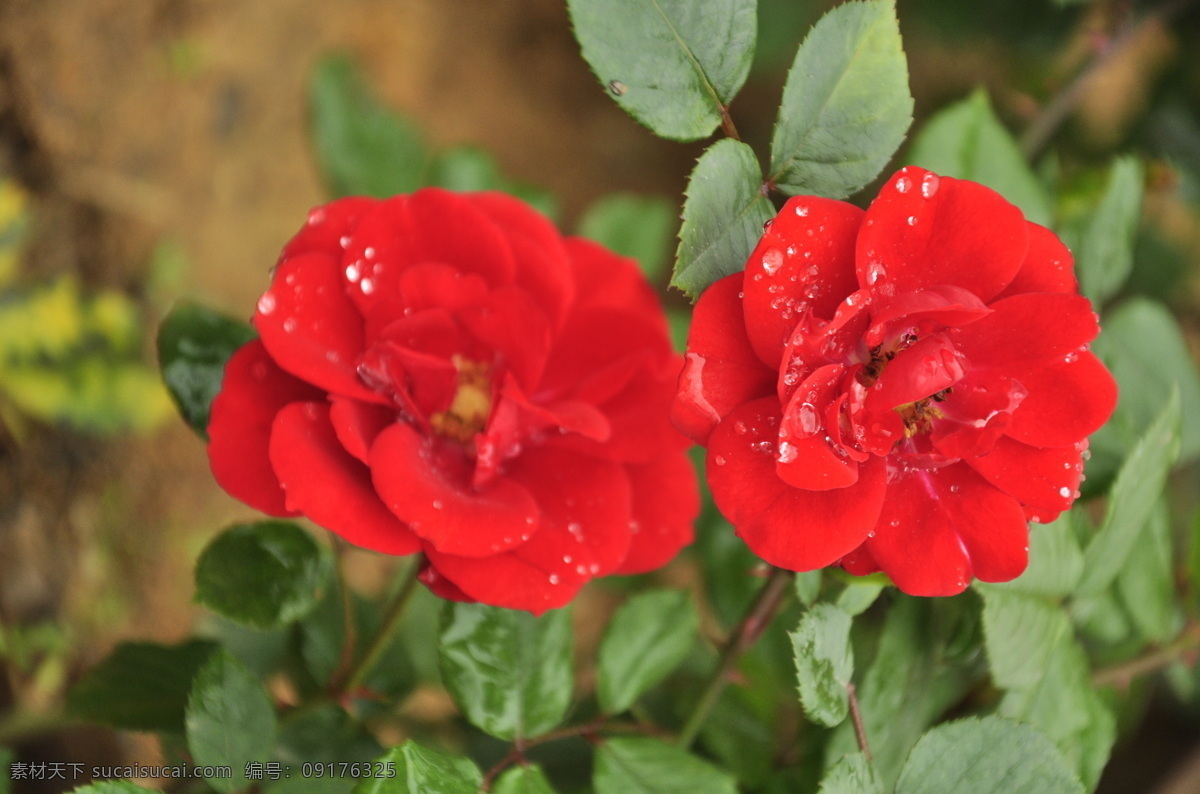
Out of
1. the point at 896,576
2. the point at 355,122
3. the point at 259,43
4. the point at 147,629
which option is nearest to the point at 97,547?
the point at 147,629

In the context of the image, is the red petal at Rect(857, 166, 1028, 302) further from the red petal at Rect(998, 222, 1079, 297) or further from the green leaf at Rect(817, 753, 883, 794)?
the green leaf at Rect(817, 753, 883, 794)

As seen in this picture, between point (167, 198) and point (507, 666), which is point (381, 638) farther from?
point (167, 198)

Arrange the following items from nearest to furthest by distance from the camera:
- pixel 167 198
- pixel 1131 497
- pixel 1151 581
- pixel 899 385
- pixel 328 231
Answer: pixel 899 385 → pixel 328 231 → pixel 1131 497 → pixel 1151 581 → pixel 167 198

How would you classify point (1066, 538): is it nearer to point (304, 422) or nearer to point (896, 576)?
point (896, 576)

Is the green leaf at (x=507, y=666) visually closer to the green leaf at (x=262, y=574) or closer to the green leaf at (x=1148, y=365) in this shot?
the green leaf at (x=262, y=574)

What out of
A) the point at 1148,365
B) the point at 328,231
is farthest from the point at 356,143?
the point at 1148,365

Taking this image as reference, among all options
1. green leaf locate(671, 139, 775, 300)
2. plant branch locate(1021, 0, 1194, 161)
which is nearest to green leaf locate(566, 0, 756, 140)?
green leaf locate(671, 139, 775, 300)
